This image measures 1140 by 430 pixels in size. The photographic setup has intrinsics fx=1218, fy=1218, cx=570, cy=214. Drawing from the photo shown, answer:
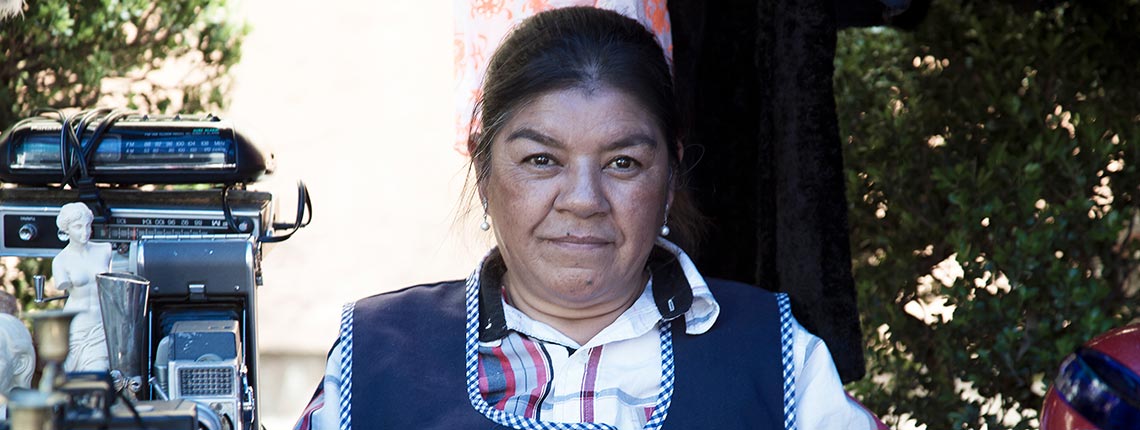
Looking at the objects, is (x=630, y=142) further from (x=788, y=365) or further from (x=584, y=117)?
(x=788, y=365)

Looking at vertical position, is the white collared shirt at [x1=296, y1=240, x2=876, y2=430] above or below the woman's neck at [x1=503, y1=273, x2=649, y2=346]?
below

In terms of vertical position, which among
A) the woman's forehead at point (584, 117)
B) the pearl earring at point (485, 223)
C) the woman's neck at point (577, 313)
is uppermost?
the woman's forehead at point (584, 117)

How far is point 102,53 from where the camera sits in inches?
148

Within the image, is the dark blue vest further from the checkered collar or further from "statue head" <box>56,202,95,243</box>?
"statue head" <box>56,202,95,243</box>

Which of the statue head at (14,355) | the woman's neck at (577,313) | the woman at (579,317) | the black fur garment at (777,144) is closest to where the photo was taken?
the statue head at (14,355)

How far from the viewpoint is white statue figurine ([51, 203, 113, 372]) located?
6.51 feet

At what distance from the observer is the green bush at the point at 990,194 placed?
3250mm

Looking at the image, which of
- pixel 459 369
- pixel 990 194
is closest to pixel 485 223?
pixel 459 369

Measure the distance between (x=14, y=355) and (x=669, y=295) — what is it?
1.08 m

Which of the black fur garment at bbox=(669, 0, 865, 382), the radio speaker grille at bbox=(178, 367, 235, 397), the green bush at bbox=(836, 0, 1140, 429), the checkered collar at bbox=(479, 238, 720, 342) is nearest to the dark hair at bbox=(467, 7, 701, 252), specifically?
the checkered collar at bbox=(479, 238, 720, 342)

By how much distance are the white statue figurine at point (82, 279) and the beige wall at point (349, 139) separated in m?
5.17

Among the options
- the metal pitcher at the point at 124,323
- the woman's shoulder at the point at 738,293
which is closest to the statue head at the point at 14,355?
the metal pitcher at the point at 124,323

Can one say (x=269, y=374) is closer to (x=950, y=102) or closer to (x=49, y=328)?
(x=950, y=102)

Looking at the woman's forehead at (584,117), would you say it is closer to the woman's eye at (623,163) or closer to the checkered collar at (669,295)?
the woman's eye at (623,163)
